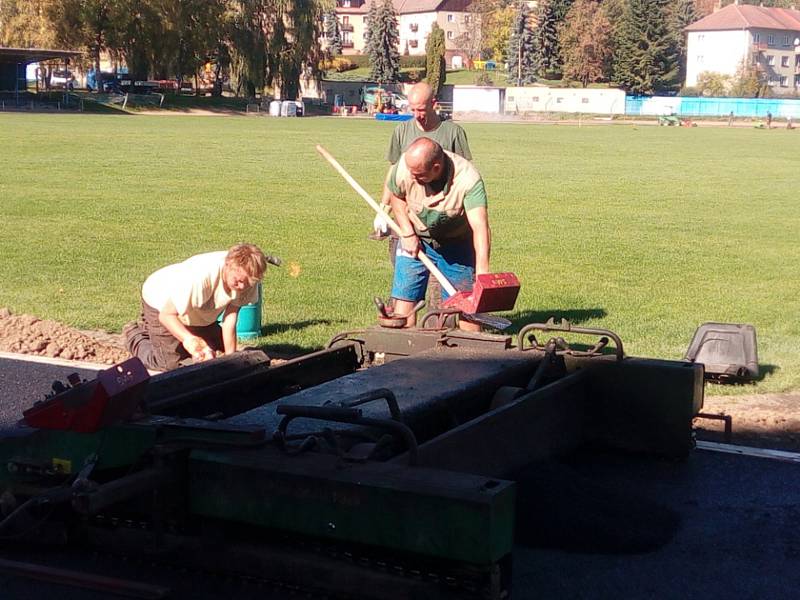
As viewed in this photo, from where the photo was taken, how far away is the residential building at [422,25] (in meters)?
146

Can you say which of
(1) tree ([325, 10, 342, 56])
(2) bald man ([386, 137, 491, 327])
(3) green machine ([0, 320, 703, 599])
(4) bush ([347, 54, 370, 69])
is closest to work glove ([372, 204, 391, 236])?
(2) bald man ([386, 137, 491, 327])

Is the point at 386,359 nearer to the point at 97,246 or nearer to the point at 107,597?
the point at 107,597

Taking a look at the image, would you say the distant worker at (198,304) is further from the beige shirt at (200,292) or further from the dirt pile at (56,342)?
the dirt pile at (56,342)

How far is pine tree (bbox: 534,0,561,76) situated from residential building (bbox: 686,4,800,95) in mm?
18981

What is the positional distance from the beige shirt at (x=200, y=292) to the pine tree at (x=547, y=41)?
112m

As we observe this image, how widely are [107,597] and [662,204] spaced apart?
18.2 m

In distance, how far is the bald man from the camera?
693cm

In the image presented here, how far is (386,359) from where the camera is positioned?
248 inches

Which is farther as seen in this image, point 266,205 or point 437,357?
point 266,205

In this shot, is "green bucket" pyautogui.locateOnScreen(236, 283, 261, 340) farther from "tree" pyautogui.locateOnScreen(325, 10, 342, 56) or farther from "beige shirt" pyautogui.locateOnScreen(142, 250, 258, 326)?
"tree" pyautogui.locateOnScreen(325, 10, 342, 56)

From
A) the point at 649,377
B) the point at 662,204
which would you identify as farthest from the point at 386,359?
the point at 662,204

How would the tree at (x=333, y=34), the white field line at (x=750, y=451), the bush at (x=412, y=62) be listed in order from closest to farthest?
the white field line at (x=750, y=451)
the bush at (x=412, y=62)
the tree at (x=333, y=34)

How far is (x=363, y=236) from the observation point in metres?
15.4

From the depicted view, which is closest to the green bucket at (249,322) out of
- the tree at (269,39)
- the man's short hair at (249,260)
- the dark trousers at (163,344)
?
the dark trousers at (163,344)
